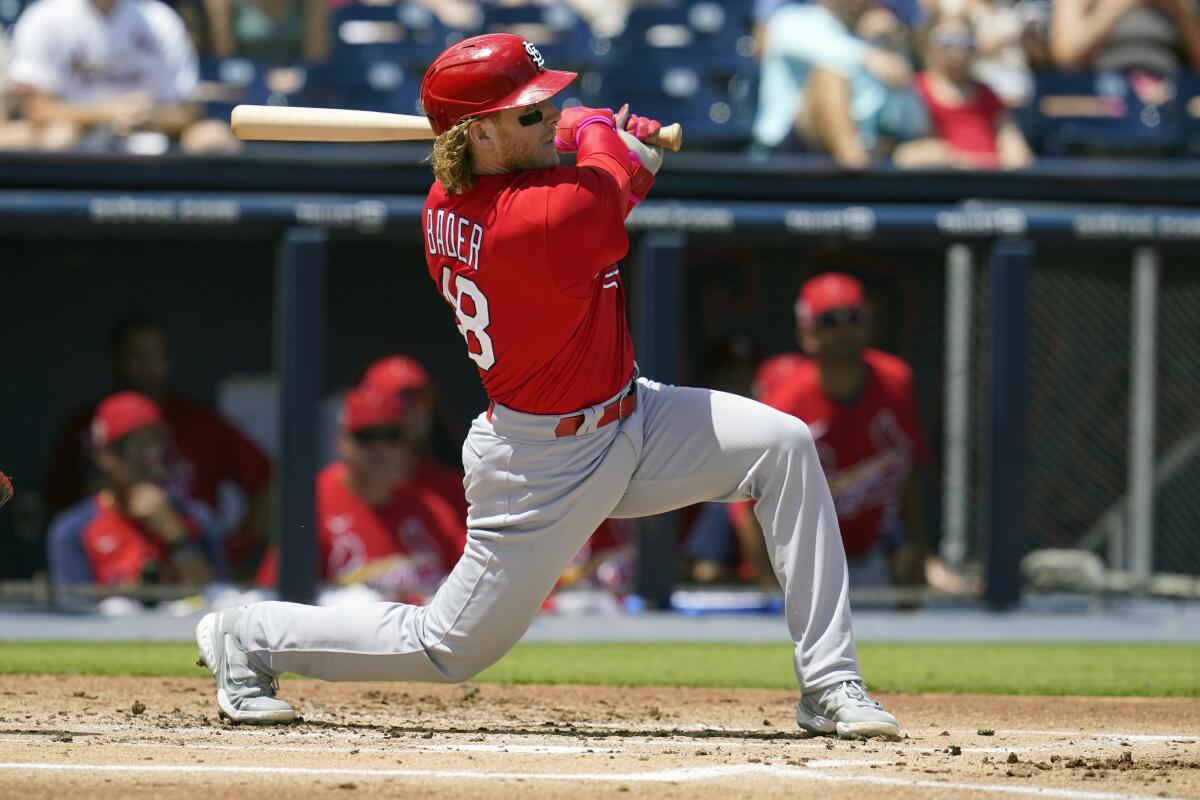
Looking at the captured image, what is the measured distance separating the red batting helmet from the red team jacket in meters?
3.64

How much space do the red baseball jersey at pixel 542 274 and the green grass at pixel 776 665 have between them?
5.34ft

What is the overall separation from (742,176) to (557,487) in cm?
384

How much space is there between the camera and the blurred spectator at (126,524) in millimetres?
6918

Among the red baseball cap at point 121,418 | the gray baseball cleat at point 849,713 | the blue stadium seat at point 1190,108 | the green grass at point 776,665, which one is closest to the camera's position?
the gray baseball cleat at point 849,713

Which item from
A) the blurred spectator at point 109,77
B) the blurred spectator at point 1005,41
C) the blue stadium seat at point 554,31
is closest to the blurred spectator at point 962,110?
the blurred spectator at point 1005,41

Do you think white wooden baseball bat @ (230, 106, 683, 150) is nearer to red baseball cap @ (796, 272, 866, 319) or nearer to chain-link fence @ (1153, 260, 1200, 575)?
red baseball cap @ (796, 272, 866, 319)

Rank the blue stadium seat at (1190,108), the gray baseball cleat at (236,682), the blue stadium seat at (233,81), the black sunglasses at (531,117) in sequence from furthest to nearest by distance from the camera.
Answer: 1. the blue stadium seat at (1190,108)
2. the blue stadium seat at (233,81)
3. the gray baseball cleat at (236,682)
4. the black sunglasses at (531,117)

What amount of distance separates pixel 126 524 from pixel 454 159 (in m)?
3.82

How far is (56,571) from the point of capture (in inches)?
274

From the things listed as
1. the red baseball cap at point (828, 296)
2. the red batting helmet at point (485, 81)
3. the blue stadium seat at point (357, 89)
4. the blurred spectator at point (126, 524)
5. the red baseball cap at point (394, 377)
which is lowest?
the blurred spectator at point (126, 524)

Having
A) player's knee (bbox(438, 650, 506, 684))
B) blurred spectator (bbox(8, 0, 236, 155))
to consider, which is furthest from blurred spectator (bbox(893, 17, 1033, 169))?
player's knee (bbox(438, 650, 506, 684))

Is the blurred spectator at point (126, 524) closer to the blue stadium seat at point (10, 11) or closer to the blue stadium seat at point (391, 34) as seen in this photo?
the blue stadium seat at point (391, 34)

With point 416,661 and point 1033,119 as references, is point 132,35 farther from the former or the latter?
point 416,661

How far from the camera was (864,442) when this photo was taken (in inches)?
282
